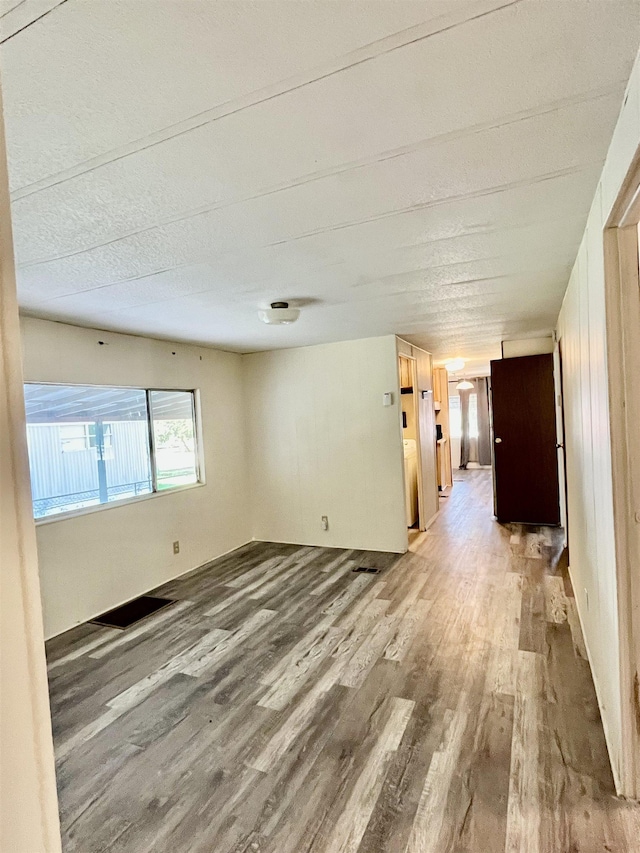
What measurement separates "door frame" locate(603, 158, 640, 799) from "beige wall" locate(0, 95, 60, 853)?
1744mm

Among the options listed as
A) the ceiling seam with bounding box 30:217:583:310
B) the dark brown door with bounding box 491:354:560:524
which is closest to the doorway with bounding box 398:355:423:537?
the dark brown door with bounding box 491:354:560:524

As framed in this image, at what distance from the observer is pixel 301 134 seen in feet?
4.06

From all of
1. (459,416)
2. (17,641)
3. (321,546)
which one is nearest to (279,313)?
(17,641)

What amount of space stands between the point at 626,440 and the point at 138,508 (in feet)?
11.8

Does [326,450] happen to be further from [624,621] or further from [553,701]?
[624,621]

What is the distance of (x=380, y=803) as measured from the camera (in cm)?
170

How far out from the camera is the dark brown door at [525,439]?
5289mm

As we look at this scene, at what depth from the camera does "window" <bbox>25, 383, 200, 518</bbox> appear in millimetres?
3232

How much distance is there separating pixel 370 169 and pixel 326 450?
374cm

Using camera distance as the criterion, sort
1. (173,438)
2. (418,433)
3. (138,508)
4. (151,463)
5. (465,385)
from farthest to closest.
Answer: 1. (465,385)
2. (418,433)
3. (173,438)
4. (151,463)
5. (138,508)

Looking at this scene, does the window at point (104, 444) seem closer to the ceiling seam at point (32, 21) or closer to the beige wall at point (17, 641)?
the ceiling seam at point (32, 21)

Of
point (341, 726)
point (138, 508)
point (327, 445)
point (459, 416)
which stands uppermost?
point (459, 416)

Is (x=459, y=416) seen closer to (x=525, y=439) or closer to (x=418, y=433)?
(x=525, y=439)

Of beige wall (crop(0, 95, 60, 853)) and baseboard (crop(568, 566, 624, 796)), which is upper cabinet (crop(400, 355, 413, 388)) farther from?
beige wall (crop(0, 95, 60, 853))
